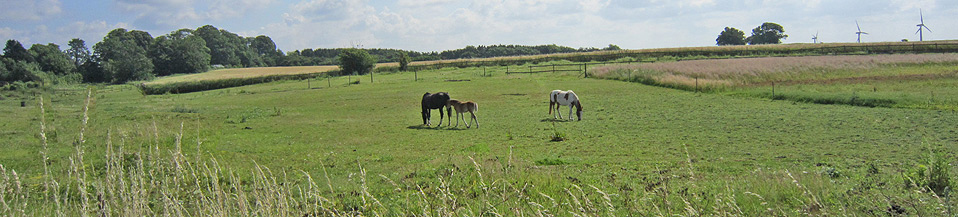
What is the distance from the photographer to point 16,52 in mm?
66938

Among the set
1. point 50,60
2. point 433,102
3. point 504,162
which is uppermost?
point 50,60

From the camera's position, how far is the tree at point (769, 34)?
117m

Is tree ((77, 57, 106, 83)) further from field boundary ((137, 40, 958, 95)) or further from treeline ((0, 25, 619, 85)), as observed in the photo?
field boundary ((137, 40, 958, 95))

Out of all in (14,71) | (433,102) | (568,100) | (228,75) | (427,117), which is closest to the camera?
(433,102)

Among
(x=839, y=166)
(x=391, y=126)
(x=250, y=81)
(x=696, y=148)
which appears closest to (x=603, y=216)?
(x=839, y=166)

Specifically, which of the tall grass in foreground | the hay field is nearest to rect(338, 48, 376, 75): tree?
the hay field

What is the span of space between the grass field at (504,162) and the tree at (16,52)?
54.8 m

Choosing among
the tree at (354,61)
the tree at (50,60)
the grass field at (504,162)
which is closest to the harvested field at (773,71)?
the grass field at (504,162)

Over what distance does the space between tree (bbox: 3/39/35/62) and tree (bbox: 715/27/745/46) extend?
4354 inches

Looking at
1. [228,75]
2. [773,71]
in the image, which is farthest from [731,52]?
[228,75]

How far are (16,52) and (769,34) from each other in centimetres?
12219

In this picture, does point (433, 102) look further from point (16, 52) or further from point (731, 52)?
point (16, 52)

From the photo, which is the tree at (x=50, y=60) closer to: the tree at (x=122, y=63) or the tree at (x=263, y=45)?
the tree at (x=122, y=63)

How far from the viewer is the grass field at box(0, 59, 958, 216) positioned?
14.6 feet
